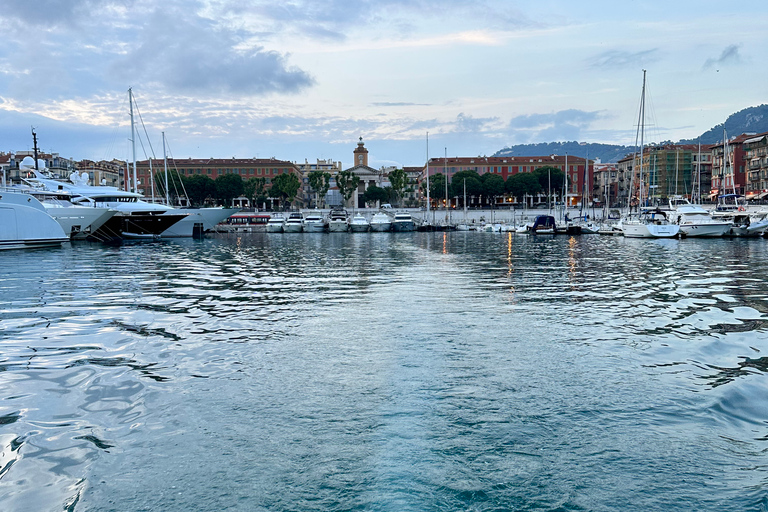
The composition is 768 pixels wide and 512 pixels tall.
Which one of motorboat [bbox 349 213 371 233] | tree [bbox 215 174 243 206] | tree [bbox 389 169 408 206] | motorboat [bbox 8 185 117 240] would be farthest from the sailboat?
tree [bbox 215 174 243 206]

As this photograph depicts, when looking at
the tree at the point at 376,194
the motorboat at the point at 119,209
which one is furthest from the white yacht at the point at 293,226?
the tree at the point at 376,194

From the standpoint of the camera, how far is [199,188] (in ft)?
382

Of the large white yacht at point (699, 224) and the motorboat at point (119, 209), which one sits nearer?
the motorboat at point (119, 209)

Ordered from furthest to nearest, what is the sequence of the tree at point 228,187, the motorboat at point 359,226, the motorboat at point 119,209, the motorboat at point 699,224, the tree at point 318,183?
the tree at point 318,183 → the tree at point 228,187 → the motorboat at point 359,226 → the motorboat at point 699,224 → the motorboat at point 119,209

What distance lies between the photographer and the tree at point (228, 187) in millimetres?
118119

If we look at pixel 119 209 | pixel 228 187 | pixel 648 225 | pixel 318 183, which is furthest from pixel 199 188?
pixel 648 225

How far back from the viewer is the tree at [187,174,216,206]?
115 metres

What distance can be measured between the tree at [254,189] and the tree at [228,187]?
1.78 m

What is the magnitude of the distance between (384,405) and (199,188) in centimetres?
11681

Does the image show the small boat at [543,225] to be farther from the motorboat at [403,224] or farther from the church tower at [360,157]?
the church tower at [360,157]

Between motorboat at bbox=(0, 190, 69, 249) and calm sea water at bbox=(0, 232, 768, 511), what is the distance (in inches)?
975

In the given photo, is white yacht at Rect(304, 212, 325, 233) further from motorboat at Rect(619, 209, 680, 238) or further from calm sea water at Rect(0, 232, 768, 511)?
calm sea water at Rect(0, 232, 768, 511)

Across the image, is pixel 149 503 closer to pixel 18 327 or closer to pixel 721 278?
pixel 18 327

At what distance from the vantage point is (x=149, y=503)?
14.6 feet
